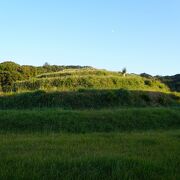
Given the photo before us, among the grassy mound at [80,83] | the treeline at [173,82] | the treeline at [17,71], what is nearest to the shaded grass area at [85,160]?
the grassy mound at [80,83]

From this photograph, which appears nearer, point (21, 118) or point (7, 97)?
point (21, 118)

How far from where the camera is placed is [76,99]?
88.1 feet

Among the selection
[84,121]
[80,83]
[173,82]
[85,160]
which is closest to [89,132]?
[84,121]

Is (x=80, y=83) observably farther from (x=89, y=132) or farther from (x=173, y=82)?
(x=173, y=82)

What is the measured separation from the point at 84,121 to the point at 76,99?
6621mm

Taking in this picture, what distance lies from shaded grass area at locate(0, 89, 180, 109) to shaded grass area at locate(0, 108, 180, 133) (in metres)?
4.43

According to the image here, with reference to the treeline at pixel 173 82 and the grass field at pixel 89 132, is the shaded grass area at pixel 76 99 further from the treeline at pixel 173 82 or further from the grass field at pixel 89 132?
the treeline at pixel 173 82

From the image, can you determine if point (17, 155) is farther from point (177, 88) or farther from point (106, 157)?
point (177, 88)

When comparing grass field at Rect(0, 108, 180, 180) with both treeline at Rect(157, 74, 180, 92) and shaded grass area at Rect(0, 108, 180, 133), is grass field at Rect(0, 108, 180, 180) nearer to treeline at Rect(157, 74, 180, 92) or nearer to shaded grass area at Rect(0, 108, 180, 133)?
shaded grass area at Rect(0, 108, 180, 133)

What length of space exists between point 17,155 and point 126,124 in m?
11.0

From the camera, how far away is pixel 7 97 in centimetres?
2781

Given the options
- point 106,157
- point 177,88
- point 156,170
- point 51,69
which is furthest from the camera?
point 51,69

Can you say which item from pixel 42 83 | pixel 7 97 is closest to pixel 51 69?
pixel 42 83

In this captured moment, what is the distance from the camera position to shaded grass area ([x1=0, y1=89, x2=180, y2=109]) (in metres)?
26.6
